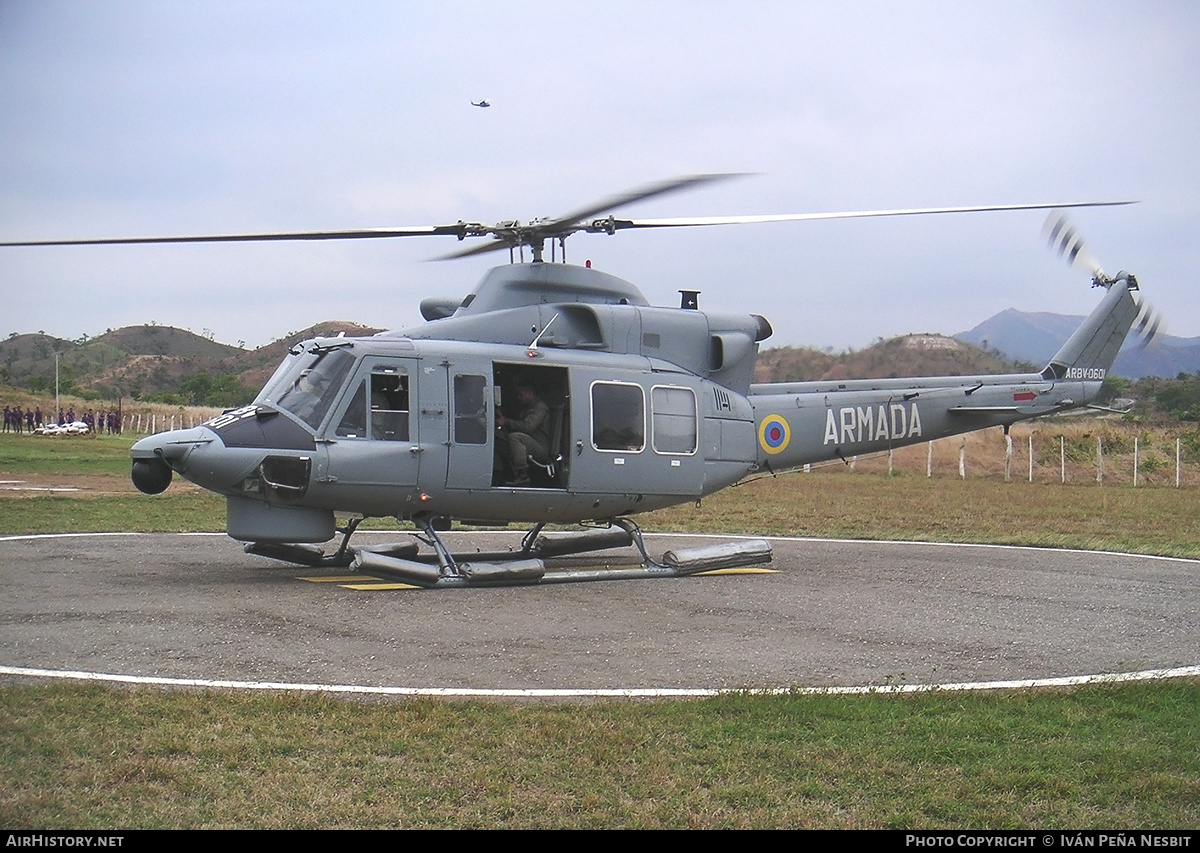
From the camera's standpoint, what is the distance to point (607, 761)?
542cm

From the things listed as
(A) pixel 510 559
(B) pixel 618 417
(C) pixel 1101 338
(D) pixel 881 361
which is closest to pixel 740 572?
(B) pixel 618 417

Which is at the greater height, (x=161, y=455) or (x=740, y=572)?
(x=161, y=455)

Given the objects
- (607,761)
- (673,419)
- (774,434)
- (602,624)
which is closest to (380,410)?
(673,419)

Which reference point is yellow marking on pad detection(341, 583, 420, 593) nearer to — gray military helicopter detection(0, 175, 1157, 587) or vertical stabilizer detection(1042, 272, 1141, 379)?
gray military helicopter detection(0, 175, 1157, 587)

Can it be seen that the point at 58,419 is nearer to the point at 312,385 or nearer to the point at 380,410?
the point at 312,385

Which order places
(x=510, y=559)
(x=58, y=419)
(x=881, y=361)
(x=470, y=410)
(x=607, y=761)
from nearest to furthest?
(x=607, y=761), (x=470, y=410), (x=510, y=559), (x=881, y=361), (x=58, y=419)

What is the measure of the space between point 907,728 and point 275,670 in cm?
407

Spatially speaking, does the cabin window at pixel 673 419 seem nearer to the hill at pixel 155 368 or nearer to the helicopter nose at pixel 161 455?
the helicopter nose at pixel 161 455

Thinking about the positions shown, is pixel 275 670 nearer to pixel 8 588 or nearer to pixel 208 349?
pixel 8 588

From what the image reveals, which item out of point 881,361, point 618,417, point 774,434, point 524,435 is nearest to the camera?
point 524,435

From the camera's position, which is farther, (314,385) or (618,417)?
(618,417)

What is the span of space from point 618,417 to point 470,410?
1841 mm

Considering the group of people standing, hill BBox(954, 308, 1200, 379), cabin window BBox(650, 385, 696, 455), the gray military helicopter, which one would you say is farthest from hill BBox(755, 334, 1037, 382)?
the group of people standing

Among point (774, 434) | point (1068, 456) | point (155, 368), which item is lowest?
point (1068, 456)
